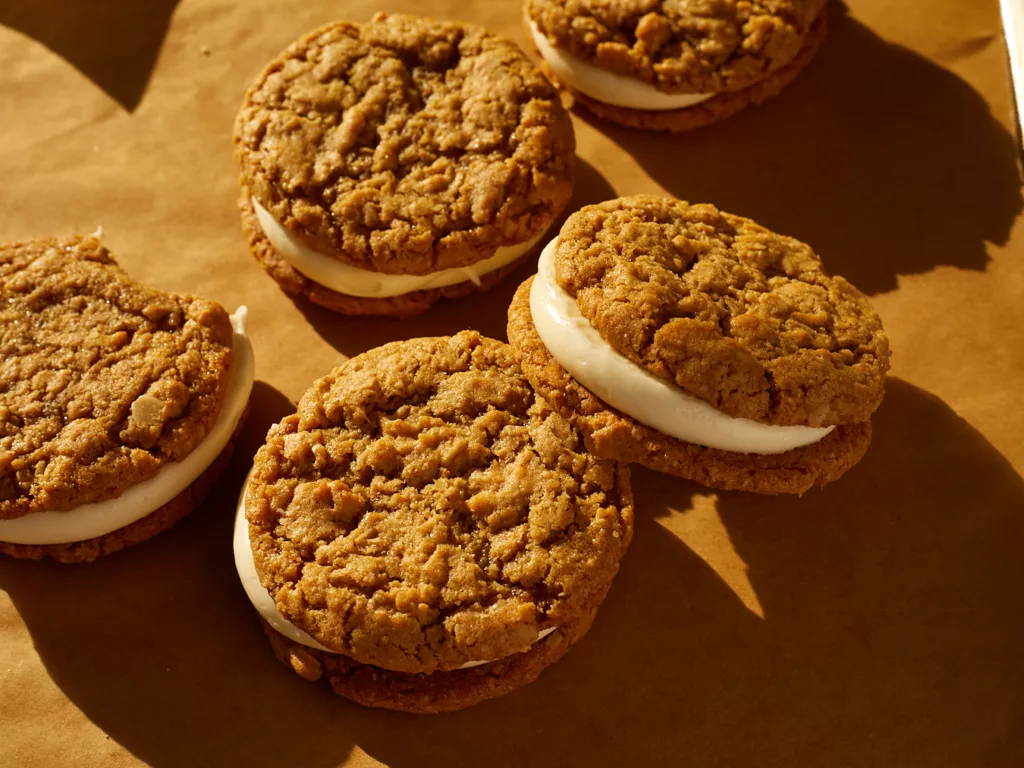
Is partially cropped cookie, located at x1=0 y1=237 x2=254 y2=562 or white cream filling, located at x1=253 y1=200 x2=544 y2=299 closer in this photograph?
partially cropped cookie, located at x1=0 y1=237 x2=254 y2=562

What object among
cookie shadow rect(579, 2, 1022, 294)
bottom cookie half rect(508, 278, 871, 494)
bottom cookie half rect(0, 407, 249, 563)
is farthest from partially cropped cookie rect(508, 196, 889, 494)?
bottom cookie half rect(0, 407, 249, 563)

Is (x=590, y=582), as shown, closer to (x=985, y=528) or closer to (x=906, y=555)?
(x=906, y=555)

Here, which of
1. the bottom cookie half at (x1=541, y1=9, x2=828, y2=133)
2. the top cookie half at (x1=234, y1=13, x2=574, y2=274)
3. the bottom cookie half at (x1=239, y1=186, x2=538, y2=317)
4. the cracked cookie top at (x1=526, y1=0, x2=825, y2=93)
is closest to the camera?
the top cookie half at (x1=234, y1=13, x2=574, y2=274)

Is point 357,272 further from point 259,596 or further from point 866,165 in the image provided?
point 866,165

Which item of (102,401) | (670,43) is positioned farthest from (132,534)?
(670,43)

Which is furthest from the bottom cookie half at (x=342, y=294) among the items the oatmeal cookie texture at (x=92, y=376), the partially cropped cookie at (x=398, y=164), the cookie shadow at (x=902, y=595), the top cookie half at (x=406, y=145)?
the cookie shadow at (x=902, y=595)

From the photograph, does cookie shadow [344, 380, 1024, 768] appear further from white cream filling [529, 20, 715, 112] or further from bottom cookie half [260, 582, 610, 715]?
white cream filling [529, 20, 715, 112]

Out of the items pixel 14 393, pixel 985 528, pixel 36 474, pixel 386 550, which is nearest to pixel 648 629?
pixel 386 550
